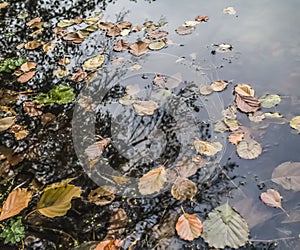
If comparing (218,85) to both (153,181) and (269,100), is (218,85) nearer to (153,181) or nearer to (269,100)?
(269,100)

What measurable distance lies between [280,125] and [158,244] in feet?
2.28

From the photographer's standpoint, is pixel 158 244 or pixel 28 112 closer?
pixel 158 244

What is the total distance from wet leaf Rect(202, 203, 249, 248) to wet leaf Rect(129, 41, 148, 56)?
1.06 metres

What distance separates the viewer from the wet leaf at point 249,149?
1.32 meters

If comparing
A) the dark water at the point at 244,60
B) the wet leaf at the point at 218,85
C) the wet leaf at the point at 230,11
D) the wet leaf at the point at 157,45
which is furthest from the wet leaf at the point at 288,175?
the wet leaf at the point at 230,11

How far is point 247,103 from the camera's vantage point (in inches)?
60.2

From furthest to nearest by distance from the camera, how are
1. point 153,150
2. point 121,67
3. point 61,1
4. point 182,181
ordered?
point 61,1 < point 121,67 < point 153,150 < point 182,181

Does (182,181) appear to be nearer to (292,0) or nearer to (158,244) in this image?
(158,244)

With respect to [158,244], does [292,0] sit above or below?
above

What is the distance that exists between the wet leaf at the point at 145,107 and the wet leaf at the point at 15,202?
570 mm

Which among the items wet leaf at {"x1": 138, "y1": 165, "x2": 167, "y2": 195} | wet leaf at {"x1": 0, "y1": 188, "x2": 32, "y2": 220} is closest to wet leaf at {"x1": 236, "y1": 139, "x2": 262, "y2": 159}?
wet leaf at {"x1": 138, "y1": 165, "x2": 167, "y2": 195}

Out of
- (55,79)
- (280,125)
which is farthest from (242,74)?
(55,79)

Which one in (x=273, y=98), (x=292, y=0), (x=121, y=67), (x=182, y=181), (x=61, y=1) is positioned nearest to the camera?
(x=182, y=181)

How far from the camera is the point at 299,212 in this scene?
1123 mm
